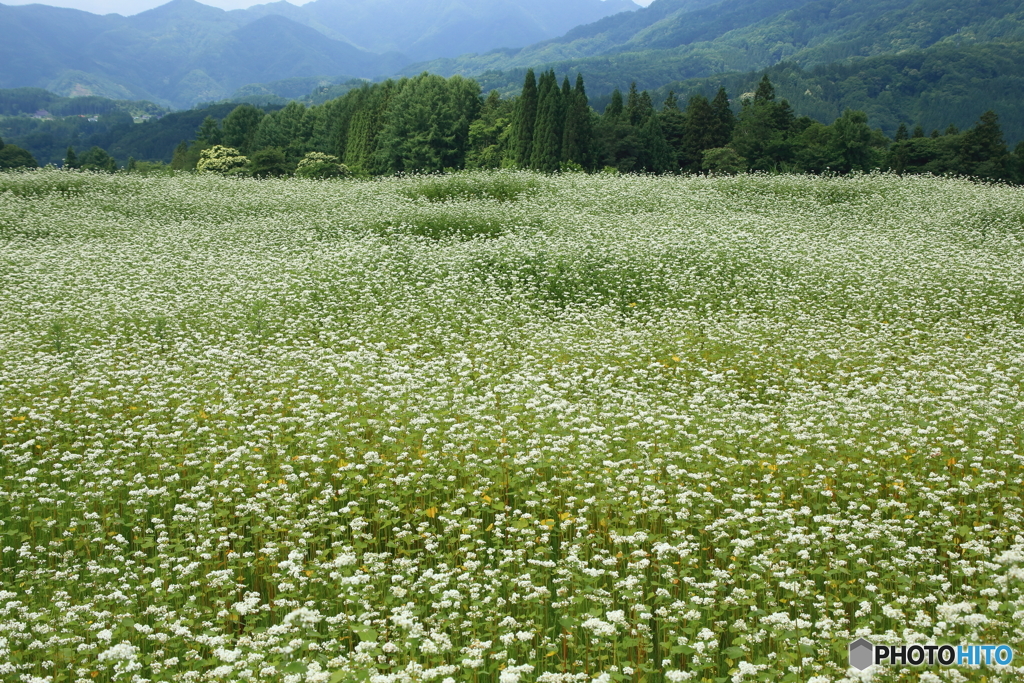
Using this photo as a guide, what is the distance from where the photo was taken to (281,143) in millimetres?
77750

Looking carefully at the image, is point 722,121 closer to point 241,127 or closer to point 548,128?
point 548,128

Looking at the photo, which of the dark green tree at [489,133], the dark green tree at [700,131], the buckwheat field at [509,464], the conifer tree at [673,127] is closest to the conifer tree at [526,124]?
the dark green tree at [489,133]

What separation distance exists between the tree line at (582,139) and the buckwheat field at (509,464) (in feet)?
89.6

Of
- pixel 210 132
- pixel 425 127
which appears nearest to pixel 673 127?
pixel 425 127

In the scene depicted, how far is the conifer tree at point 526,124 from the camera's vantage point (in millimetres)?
47144

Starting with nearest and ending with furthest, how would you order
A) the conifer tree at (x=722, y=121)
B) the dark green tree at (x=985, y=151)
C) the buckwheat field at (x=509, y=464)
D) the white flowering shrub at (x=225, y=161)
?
the buckwheat field at (x=509, y=464) < the dark green tree at (x=985, y=151) < the conifer tree at (x=722, y=121) < the white flowering shrub at (x=225, y=161)

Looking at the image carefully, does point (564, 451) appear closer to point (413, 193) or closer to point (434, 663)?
point (434, 663)

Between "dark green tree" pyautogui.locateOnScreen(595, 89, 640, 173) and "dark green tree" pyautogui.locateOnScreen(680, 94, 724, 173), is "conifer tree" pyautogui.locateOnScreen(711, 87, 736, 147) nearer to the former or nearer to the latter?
"dark green tree" pyautogui.locateOnScreen(680, 94, 724, 173)

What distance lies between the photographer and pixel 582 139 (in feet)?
155

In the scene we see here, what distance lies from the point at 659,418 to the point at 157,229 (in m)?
17.2

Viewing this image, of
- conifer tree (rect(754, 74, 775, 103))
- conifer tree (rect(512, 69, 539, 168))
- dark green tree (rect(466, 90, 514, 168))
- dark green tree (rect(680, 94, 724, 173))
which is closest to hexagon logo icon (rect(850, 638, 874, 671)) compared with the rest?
conifer tree (rect(512, 69, 539, 168))

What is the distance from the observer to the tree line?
46.5 m

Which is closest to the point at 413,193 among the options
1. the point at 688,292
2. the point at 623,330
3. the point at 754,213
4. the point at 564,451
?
the point at 754,213

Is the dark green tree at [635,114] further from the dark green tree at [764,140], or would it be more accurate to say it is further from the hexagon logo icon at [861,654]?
the hexagon logo icon at [861,654]
